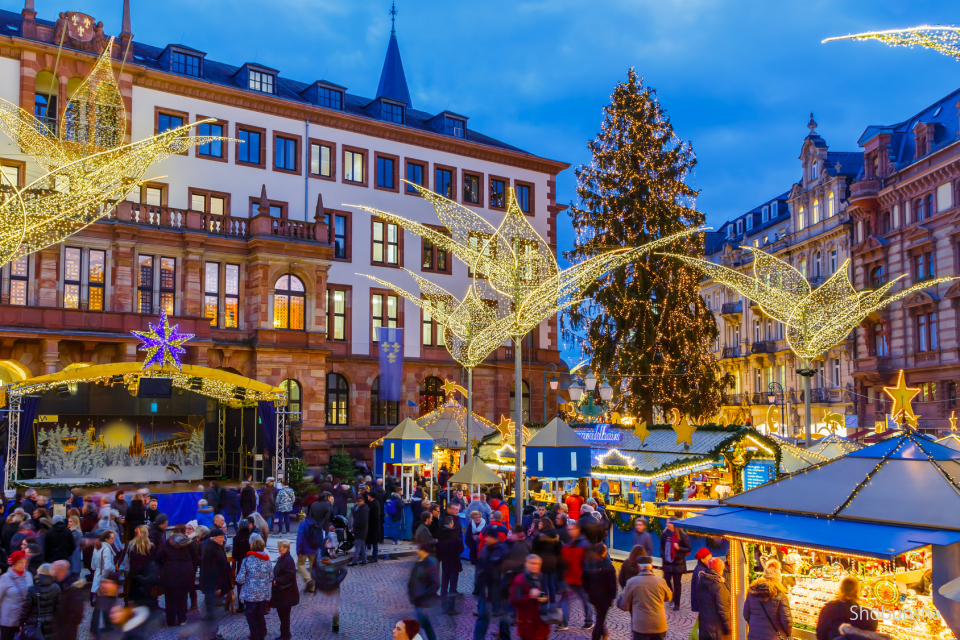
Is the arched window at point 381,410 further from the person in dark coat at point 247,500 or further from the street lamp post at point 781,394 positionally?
the street lamp post at point 781,394

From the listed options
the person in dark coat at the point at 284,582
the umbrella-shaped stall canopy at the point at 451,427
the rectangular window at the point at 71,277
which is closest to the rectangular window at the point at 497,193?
the umbrella-shaped stall canopy at the point at 451,427

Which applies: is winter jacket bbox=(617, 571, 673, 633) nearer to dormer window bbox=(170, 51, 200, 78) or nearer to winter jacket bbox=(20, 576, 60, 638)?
winter jacket bbox=(20, 576, 60, 638)

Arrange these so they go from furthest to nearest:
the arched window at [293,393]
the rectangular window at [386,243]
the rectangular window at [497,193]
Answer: the rectangular window at [497,193] → the rectangular window at [386,243] → the arched window at [293,393]

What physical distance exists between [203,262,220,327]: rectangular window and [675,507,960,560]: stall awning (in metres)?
27.7

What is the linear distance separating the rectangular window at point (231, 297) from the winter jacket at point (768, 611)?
1146 inches

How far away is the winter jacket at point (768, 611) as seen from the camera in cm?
964

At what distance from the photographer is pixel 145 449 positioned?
32656 mm

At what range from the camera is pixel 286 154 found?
132 feet

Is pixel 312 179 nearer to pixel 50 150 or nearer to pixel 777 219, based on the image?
pixel 50 150

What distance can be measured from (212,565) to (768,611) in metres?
7.65

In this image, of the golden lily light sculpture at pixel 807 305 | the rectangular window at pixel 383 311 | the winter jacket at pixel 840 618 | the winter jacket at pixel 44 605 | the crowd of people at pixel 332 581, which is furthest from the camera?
the rectangular window at pixel 383 311

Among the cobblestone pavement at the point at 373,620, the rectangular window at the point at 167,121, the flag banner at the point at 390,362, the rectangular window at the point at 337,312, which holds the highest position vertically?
the rectangular window at the point at 167,121

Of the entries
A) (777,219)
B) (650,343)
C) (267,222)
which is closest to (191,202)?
(267,222)

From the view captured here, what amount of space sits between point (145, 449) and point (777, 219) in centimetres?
4934
